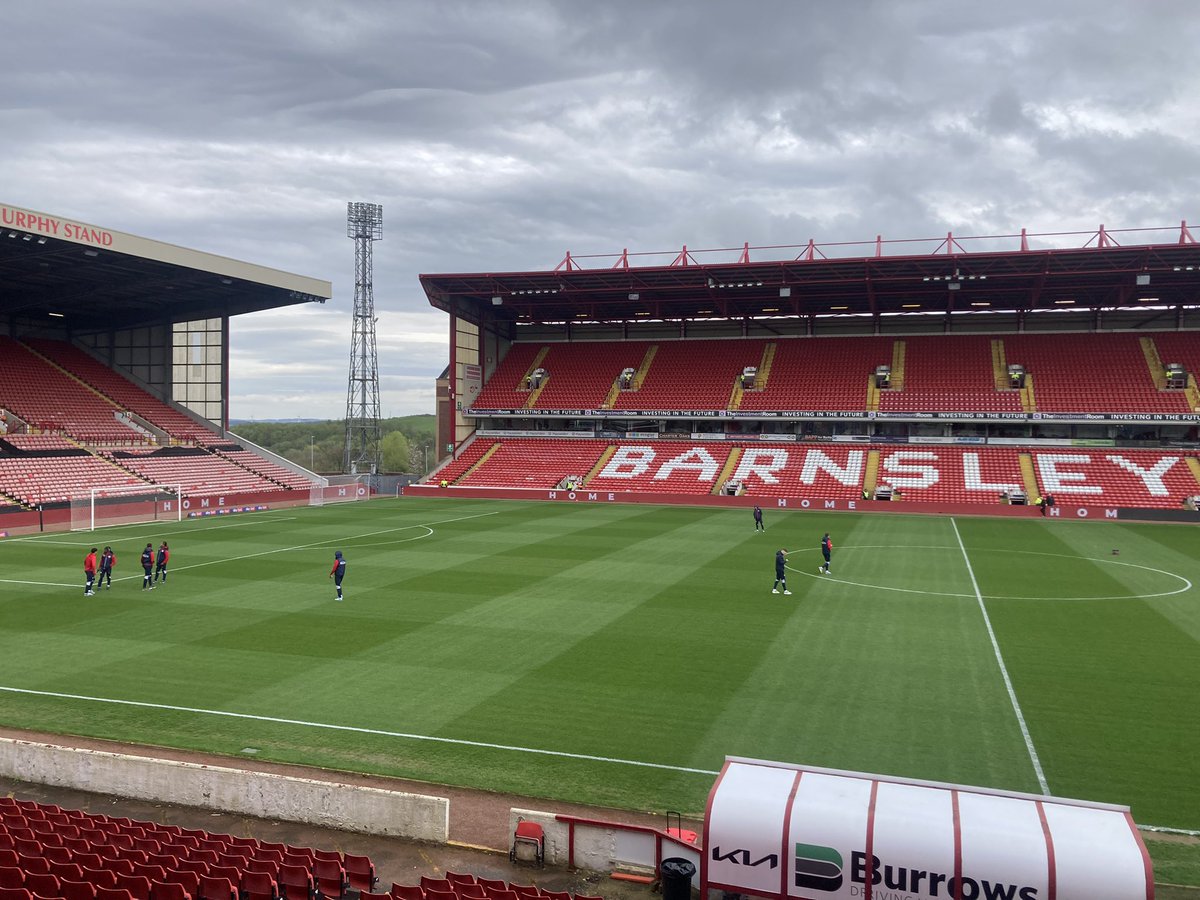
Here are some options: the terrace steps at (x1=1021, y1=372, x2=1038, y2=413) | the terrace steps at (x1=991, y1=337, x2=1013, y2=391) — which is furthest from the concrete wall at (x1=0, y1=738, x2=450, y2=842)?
the terrace steps at (x1=991, y1=337, x2=1013, y2=391)

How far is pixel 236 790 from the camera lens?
37.5ft

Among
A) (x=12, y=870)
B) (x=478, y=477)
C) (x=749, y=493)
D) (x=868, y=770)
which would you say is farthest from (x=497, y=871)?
(x=478, y=477)

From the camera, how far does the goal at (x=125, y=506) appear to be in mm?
41938

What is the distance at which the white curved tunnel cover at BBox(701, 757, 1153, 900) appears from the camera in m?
7.63

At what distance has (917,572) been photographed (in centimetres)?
2983

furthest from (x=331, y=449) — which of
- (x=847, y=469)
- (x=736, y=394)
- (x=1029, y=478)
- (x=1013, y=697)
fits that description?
(x=1013, y=697)

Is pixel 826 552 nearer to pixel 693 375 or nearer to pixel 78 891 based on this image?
pixel 78 891

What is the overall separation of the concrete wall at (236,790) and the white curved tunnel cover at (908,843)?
12.9 feet

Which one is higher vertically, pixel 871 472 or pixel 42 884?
pixel 871 472

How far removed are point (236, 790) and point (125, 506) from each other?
37.8 m

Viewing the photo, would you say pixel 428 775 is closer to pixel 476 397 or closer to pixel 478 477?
pixel 478 477

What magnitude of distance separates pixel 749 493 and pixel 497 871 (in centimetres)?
4775

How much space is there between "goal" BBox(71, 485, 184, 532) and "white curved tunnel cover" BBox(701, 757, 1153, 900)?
40989 millimetres

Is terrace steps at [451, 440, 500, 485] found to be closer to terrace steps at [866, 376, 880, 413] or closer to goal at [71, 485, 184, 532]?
goal at [71, 485, 184, 532]
